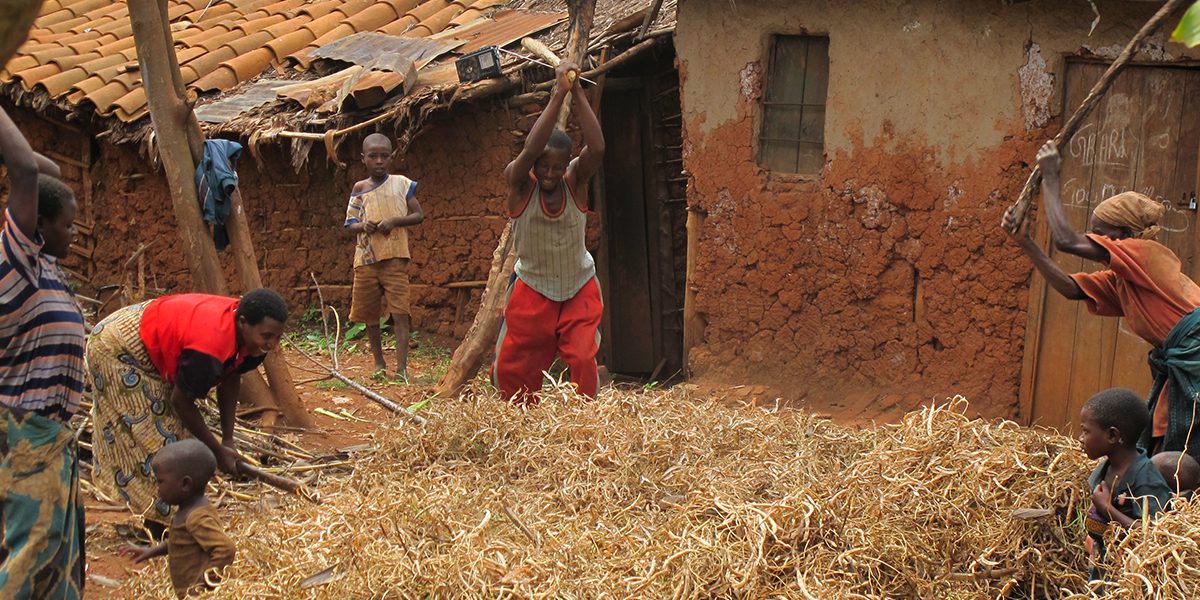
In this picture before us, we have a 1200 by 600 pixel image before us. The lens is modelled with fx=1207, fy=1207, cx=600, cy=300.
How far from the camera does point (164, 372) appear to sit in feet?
14.8

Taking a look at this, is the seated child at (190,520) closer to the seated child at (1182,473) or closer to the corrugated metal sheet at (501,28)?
the seated child at (1182,473)

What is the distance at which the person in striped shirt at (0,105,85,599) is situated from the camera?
132 inches

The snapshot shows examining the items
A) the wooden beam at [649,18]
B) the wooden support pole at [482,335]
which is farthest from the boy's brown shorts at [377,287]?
the wooden beam at [649,18]

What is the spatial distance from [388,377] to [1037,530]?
5.56 metres

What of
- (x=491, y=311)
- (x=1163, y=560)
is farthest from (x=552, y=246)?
(x=1163, y=560)

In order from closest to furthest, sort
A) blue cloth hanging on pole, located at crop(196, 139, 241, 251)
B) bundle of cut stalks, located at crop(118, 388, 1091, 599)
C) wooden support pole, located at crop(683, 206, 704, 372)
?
1. bundle of cut stalks, located at crop(118, 388, 1091, 599)
2. blue cloth hanging on pole, located at crop(196, 139, 241, 251)
3. wooden support pole, located at crop(683, 206, 704, 372)

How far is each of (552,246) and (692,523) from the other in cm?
222

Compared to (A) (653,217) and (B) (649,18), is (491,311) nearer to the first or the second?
(B) (649,18)

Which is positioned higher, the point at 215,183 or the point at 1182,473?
the point at 215,183

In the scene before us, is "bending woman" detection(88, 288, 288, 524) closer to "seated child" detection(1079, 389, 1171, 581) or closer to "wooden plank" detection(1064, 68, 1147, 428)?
"seated child" detection(1079, 389, 1171, 581)

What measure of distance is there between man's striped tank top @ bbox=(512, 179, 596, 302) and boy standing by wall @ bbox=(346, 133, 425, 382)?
2.65 meters

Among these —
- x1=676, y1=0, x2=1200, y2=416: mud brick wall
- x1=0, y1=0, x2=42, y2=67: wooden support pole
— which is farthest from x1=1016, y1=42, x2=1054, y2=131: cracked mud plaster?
x1=0, y1=0, x2=42, y2=67: wooden support pole

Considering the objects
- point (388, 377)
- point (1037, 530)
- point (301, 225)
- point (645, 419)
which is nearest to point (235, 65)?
point (301, 225)

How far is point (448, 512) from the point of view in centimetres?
398
